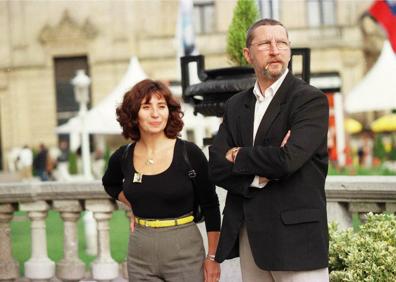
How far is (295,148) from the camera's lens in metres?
3.27

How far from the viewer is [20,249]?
36.2 ft

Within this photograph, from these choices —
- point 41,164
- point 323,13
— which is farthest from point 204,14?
point 41,164

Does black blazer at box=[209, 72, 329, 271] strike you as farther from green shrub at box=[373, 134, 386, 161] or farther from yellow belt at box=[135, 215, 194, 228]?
green shrub at box=[373, 134, 386, 161]

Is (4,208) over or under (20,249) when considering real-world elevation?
over

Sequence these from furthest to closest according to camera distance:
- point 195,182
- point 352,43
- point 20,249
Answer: point 352,43
point 20,249
point 195,182

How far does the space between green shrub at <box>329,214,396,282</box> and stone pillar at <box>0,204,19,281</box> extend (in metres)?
2.83

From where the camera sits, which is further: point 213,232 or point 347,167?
point 347,167

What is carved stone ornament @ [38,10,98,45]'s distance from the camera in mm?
36812

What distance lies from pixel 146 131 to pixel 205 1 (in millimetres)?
33784

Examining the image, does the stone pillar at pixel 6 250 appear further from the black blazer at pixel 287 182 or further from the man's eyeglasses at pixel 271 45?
the man's eyeglasses at pixel 271 45

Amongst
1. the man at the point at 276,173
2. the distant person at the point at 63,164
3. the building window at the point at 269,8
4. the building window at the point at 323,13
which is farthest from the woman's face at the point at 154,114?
the building window at the point at 323,13

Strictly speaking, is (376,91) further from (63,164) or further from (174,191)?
(174,191)

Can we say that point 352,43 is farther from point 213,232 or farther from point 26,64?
point 213,232

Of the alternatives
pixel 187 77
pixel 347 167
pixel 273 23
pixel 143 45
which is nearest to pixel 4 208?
pixel 187 77
